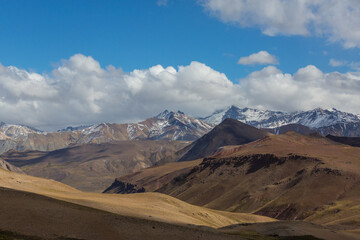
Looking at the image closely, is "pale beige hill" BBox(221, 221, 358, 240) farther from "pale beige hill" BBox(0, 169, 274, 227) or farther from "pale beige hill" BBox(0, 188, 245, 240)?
"pale beige hill" BBox(0, 188, 245, 240)

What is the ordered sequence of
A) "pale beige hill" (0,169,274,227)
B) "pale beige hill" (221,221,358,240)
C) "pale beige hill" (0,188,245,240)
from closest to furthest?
"pale beige hill" (0,188,245,240)
"pale beige hill" (221,221,358,240)
"pale beige hill" (0,169,274,227)

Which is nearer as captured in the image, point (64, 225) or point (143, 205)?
point (64, 225)

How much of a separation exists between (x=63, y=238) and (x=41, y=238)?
2.40 meters

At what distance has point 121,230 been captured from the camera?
55531mm

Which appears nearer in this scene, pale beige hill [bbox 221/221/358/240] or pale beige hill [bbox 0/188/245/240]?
pale beige hill [bbox 0/188/245/240]

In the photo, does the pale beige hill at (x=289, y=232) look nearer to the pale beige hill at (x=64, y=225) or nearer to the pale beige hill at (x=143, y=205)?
the pale beige hill at (x=143, y=205)

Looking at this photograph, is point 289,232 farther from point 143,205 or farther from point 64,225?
point 64,225

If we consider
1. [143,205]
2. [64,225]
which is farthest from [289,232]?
[64,225]

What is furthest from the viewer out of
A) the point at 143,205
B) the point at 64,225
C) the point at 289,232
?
the point at 143,205

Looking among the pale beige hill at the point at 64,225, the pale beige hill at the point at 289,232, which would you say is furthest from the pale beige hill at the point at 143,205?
the pale beige hill at the point at 64,225

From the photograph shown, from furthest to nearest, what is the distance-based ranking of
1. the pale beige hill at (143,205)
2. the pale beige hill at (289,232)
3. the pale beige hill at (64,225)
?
1. the pale beige hill at (143,205)
2. the pale beige hill at (289,232)
3. the pale beige hill at (64,225)

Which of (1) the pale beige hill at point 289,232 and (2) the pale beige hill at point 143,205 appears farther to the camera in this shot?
(2) the pale beige hill at point 143,205

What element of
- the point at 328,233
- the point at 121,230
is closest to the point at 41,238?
the point at 121,230

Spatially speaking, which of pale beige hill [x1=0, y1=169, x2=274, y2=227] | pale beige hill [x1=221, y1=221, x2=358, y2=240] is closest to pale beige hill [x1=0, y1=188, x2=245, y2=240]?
pale beige hill [x1=221, y1=221, x2=358, y2=240]
